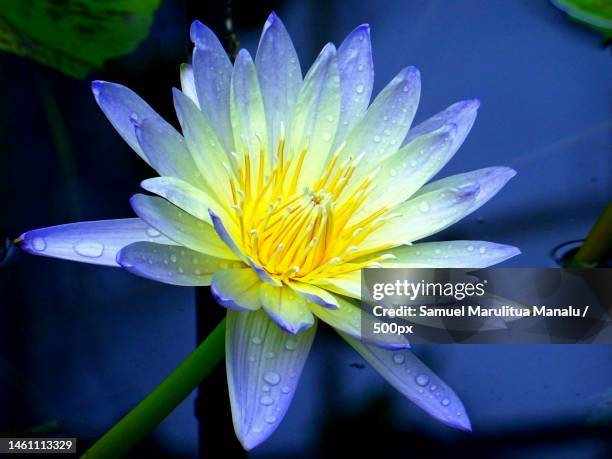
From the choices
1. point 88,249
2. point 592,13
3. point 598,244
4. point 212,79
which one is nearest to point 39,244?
point 88,249

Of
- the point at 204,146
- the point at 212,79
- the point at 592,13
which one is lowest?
the point at 204,146

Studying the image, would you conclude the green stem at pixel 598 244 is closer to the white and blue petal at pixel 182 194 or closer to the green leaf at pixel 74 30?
the white and blue petal at pixel 182 194

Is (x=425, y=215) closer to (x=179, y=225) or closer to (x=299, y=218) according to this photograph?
(x=299, y=218)

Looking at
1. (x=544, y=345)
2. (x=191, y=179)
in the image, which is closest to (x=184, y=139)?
(x=191, y=179)

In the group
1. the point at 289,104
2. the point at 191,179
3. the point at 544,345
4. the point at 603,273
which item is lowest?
the point at 544,345

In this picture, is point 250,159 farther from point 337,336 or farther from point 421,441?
point 421,441

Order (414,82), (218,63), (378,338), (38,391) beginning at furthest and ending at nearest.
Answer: (38,391), (414,82), (218,63), (378,338)

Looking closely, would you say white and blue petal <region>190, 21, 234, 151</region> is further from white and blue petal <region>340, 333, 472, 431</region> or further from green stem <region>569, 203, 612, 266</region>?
green stem <region>569, 203, 612, 266</region>

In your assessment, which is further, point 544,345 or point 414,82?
point 544,345
